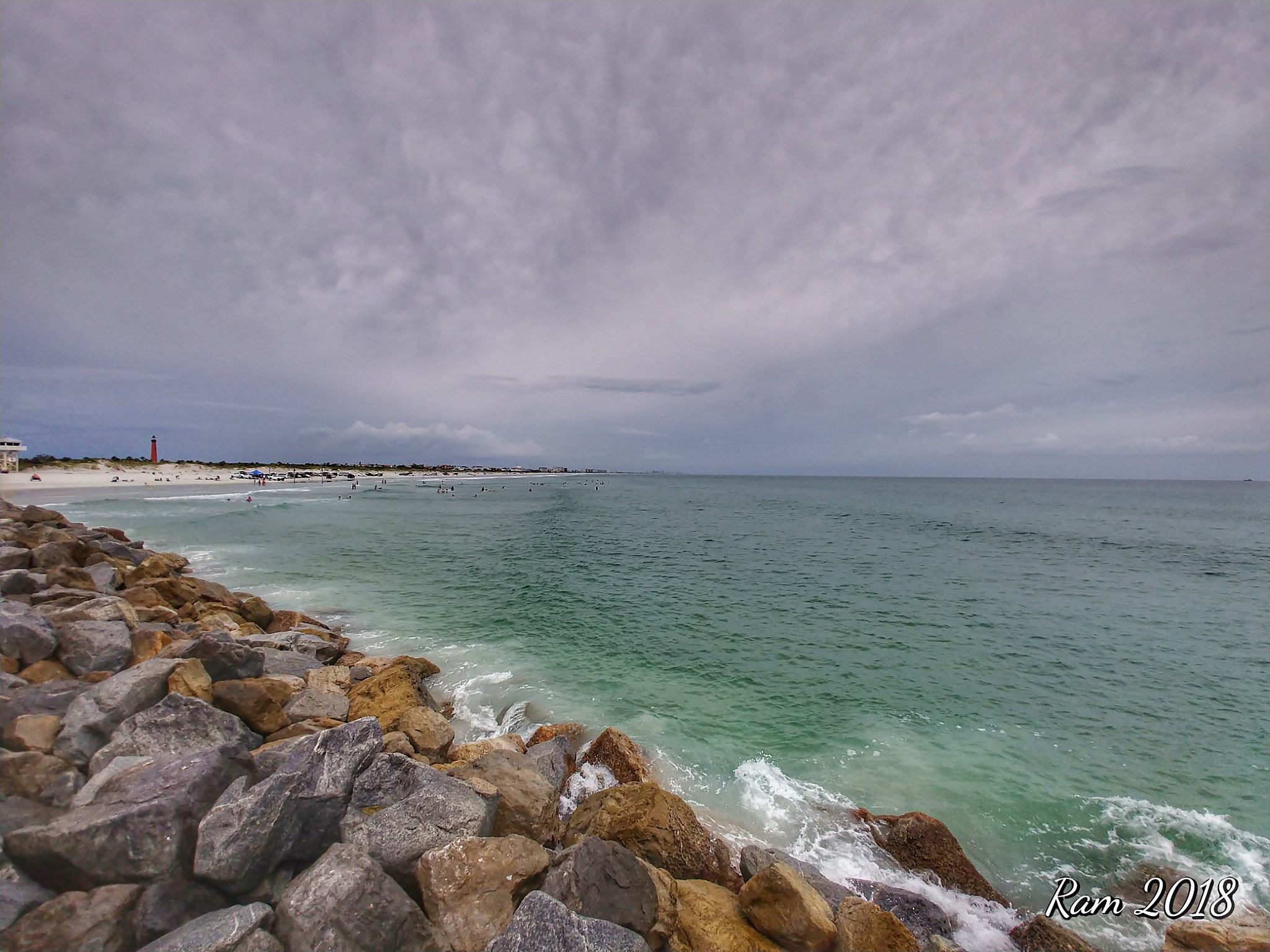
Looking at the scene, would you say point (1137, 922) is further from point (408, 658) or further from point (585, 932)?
point (408, 658)


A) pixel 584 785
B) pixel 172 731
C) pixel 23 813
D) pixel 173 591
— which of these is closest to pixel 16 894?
pixel 23 813

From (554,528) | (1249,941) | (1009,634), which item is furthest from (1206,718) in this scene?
(554,528)

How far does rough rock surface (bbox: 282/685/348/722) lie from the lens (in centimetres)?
889

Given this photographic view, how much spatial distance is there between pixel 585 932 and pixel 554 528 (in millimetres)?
44941

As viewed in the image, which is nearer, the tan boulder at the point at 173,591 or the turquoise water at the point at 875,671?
the turquoise water at the point at 875,671

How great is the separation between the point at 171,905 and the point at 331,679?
24.2 ft

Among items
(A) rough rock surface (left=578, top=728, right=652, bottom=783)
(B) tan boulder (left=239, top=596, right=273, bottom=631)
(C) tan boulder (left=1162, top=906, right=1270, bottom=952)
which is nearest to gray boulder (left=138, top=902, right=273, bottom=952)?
(A) rough rock surface (left=578, top=728, right=652, bottom=783)

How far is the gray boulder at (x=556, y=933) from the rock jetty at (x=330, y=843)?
1 cm

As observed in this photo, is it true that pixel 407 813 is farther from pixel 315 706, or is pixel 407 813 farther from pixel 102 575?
pixel 102 575

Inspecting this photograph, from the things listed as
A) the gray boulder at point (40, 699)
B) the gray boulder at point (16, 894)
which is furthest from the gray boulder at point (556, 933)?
the gray boulder at point (40, 699)

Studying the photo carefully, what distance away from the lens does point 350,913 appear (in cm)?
440

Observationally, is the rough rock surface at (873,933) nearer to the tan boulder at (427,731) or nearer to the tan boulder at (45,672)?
the tan boulder at (427,731)

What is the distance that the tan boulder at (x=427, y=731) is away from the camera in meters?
8.80

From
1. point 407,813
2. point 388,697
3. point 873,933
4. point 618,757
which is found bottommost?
point 618,757
